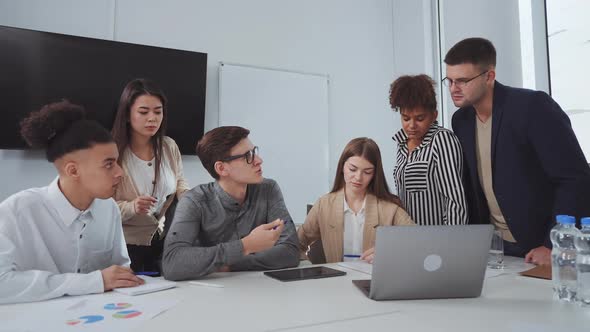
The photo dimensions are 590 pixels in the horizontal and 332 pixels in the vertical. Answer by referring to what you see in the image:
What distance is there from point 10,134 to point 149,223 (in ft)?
4.34

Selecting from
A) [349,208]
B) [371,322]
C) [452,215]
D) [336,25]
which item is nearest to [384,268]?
[371,322]

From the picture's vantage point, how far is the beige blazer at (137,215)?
2.01 meters

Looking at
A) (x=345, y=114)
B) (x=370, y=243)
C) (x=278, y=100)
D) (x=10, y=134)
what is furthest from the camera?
(x=345, y=114)

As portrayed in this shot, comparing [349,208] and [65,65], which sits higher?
[65,65]

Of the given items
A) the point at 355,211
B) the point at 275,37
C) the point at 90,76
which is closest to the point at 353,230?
the point at 355,211

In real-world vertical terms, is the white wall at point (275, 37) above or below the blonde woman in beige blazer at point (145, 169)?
above

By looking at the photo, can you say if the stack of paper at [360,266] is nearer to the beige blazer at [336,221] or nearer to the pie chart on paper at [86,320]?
the beige blazer at [336,221]

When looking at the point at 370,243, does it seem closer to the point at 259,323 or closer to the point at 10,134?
the point at 259,323

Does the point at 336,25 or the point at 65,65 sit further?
the point at 336,25

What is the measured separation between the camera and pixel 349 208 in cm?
213

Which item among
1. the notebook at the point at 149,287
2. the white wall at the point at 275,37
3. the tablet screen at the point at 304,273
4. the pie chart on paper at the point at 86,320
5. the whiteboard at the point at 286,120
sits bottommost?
the pie chart on paper at the point at 86,320

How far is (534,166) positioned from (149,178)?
1.84m

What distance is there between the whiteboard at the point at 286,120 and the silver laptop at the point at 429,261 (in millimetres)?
2552

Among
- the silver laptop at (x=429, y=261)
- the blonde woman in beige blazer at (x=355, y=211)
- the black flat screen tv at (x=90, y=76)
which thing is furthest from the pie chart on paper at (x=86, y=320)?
the black flat screen tv at (x=90, y=76)
